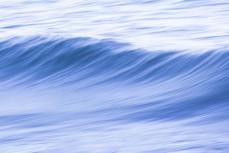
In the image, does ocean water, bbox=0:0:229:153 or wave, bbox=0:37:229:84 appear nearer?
ocean water, bbox=0:0:229:153

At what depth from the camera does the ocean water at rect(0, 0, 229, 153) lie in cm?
781

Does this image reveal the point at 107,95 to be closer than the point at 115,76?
Yes

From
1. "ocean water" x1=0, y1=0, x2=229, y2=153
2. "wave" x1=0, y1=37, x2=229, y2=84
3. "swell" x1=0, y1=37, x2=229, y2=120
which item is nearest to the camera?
"ocean water" x1=0, y1=0, x2=229, y2=153

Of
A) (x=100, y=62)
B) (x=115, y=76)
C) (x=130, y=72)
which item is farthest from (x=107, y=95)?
(x=100, y=62)

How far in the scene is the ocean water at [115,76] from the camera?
7.81 m

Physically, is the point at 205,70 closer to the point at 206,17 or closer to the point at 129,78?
the point at 129,78

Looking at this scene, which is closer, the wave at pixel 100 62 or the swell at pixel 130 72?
the swell at pixel 130 72

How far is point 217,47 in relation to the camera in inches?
456

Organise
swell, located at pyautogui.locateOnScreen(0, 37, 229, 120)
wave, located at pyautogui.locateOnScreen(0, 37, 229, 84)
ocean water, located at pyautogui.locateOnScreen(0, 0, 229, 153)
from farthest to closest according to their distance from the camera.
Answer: wave, located at pyautogui.locateOnScreen(0, 37, 229, 84) → swell, located at pyautogui.locateOnScreen(0, 37, 229, 120) → ocean water, located at pyautogui.locateOnScreen(0, 0, 229, 153)

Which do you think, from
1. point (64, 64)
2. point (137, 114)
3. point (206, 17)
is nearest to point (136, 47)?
point (64, 64)

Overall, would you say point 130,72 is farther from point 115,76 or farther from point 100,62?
point 100,62

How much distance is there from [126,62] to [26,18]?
4.54 meters

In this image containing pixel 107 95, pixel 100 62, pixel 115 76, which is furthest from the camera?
pixel 100 62

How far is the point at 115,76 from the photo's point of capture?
11.6 meters
